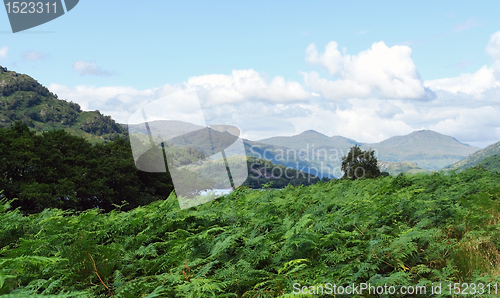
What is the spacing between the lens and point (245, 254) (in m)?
3.23

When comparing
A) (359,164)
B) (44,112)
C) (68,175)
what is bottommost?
(359,164)

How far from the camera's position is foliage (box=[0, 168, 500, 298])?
8.87ft

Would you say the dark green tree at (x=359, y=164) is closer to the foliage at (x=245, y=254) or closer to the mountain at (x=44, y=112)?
the foliage at (x=245, y=254)

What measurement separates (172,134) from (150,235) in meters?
1.38

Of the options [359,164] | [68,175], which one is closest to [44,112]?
[68,175]

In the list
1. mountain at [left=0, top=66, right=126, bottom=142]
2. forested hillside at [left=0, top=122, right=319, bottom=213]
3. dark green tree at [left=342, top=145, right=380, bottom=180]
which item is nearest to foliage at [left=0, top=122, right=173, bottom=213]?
forested hillside at [left=0, top=122, right=319, bottom=213]

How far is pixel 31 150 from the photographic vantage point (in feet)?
85.4

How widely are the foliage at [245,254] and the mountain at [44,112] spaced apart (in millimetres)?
136045

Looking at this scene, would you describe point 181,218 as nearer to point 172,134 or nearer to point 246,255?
point 172,134

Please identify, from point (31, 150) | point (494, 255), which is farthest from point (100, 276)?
point (31, 150)

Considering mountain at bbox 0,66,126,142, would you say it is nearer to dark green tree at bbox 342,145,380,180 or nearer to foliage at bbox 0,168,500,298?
dark green tree at bbox 342,145,380,180

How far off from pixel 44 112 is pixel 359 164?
147 meters

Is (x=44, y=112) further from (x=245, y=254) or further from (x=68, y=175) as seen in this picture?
(x=245, y=254)

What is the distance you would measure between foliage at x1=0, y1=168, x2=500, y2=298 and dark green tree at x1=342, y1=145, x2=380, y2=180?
37545 mm
